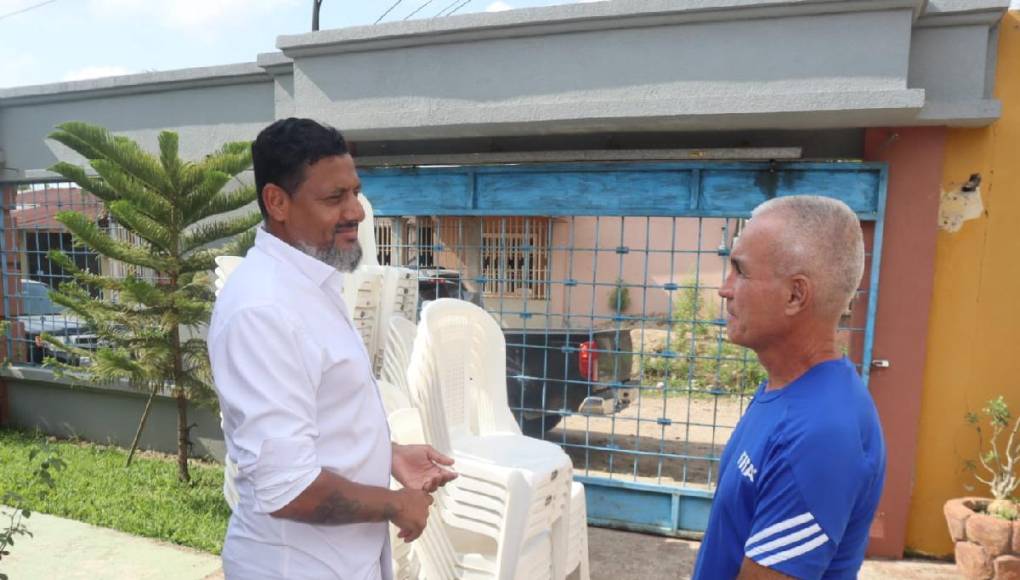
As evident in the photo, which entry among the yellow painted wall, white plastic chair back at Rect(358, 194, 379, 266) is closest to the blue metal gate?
the yellow painted wall

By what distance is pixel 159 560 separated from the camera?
3660mm

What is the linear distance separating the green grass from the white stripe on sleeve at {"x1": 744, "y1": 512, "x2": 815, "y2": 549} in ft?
11.6

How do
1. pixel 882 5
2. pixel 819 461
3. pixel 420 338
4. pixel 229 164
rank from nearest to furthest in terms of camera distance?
pixel 819 461
pixel 420 338
pixel 882 5
pixel 229 164

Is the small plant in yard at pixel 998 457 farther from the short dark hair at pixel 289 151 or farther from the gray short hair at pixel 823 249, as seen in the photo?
the short dark hair at pixel 289 151

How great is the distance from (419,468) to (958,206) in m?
3.62

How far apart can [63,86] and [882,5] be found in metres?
6.39

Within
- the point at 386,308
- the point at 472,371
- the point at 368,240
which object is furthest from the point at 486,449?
the point at 368,240

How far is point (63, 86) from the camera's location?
571cm

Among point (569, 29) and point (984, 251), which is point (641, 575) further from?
point (569, 29)

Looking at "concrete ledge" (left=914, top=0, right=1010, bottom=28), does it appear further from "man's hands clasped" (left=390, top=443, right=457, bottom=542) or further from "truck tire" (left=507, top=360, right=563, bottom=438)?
"man's hands clasped" (left=390, top=443, right=457, bottom=542)

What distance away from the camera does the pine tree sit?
430 cm

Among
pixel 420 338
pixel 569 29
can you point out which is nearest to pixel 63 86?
pixel 569 29

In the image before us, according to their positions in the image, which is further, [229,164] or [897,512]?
[229,164]

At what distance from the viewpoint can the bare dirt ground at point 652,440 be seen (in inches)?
186
